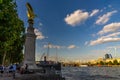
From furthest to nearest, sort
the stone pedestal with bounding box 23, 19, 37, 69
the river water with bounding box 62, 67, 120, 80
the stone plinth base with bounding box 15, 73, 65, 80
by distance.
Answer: the river water with bounding box 62, 67, 120, 80
the stone pedestal with bounding box 23, 19, 37, 69
the stone plinth base with bounding box 15, 73, 65, 80

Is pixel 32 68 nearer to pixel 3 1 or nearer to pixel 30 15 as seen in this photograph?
pixel 30 15

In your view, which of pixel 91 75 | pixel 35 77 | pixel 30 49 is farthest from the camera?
pixel 91 75

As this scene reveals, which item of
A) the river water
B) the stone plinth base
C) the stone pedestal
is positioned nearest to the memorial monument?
the stone pedestal

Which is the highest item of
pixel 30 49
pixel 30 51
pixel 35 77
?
pixel 30 49

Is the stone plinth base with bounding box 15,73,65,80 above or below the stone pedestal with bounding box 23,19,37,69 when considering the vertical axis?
below

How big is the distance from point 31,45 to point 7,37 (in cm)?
722

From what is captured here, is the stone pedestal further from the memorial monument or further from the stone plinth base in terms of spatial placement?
the stone plinth base

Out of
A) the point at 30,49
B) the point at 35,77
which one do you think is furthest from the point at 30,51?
the point at 35,77

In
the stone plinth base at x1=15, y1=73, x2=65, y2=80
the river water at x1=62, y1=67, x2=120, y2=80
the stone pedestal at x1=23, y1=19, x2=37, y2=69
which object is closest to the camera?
the stone plinth base at x1=15, y1=73, x2=65, y2=80

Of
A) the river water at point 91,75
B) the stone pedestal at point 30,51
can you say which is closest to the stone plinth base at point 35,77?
the stone pedestal at point 30,51

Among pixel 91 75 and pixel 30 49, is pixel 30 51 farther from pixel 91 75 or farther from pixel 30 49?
pixel 91 75

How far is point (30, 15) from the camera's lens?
4200cm

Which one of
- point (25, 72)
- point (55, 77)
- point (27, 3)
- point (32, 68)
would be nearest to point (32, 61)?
point (32, 68)

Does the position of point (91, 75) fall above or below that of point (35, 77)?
above
